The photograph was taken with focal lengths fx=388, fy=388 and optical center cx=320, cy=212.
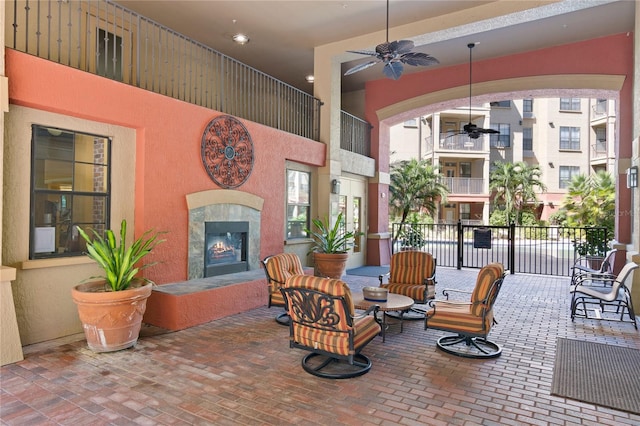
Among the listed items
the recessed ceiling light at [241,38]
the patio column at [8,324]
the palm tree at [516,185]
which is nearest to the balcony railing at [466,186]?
the palm tree at [516,185]

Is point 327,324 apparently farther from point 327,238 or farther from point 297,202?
point 297,202

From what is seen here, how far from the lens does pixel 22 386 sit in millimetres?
3621

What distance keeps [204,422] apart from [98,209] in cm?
365

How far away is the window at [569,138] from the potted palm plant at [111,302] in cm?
2759

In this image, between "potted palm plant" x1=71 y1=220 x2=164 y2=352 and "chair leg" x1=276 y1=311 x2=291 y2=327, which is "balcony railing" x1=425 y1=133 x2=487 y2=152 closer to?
"chair leg" x1=276 y1=311 x2=291 y2=327

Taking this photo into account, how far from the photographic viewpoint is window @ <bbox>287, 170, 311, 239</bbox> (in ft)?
29.6

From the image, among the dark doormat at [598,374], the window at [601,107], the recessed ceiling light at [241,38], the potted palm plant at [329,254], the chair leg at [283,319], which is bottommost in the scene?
the dark doormat at [598,374]

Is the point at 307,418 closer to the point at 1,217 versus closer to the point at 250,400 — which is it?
the point at 250,400

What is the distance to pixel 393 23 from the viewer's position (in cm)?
830

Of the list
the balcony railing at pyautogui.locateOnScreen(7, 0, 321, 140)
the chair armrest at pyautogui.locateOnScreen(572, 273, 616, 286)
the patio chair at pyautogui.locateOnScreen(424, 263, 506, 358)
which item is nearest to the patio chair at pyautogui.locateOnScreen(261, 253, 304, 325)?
the patio chair at pyautogui.locateOnScreen(424, 263, 506, 358)

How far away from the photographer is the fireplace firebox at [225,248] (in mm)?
6871

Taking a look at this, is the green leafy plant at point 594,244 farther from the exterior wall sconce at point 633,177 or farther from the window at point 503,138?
the window at point 503,138

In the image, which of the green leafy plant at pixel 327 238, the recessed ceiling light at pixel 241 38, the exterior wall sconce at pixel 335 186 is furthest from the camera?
the exterior wall sconce at pixel 335 186

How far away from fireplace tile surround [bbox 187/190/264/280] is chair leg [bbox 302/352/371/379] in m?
3.01
